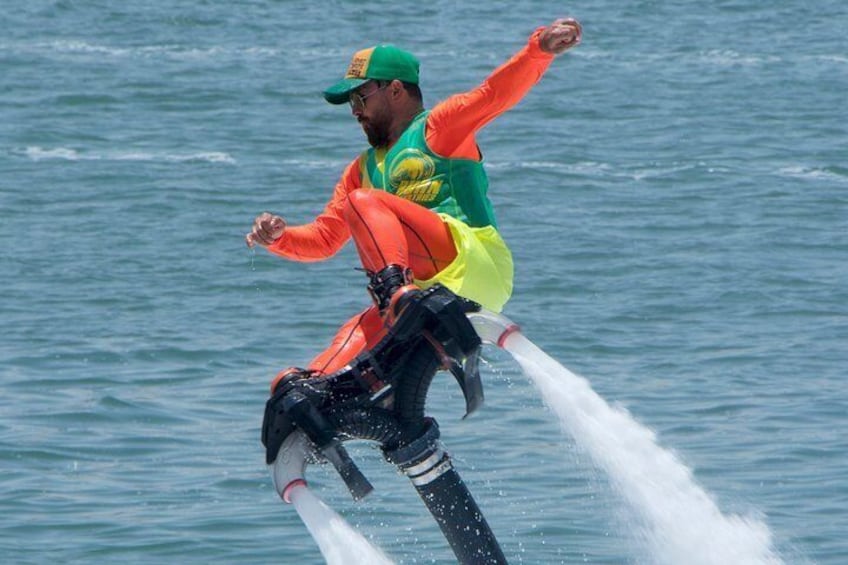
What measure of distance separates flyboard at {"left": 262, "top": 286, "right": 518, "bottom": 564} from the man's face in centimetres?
80

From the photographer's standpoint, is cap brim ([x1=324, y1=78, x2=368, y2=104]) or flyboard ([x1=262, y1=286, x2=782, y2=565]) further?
cap brim ([x1=324, y1=78, x2=368, y2=104])

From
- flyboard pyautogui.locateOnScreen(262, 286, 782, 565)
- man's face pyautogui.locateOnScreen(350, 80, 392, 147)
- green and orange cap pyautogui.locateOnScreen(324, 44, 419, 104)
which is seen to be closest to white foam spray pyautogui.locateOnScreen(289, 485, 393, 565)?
flyboard pyautogui.locateOnScreen(262, 286, 782, 565)

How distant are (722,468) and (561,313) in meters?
5.37

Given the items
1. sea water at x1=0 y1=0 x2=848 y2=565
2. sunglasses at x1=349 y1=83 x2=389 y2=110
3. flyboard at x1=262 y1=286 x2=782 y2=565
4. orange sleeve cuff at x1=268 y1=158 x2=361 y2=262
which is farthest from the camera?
sea water at x1=0 y1=0 x2=848 y2=565

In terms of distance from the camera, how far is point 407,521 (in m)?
12.2

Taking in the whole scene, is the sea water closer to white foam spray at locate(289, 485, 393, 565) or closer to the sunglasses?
white foam spray at locate(289, 485, 393, 565)

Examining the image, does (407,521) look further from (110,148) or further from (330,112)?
(330,112)

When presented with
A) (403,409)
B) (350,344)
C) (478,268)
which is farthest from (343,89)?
(403,409)

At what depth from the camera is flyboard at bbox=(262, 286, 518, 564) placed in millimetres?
7953

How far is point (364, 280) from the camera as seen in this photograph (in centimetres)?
1959

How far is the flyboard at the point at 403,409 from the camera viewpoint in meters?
7.95

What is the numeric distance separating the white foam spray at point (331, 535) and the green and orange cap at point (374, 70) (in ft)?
5.19

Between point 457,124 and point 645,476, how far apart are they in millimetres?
1629

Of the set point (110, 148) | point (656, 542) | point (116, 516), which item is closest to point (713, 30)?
point (110, 148)
